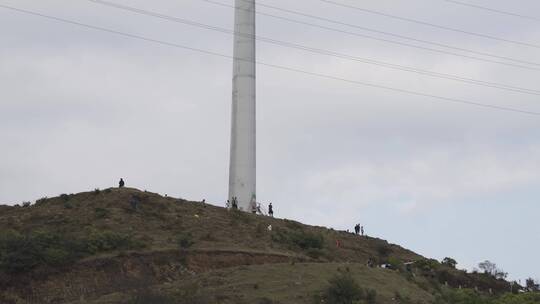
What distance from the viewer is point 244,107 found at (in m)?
108

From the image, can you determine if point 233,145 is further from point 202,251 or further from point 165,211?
point 202,251

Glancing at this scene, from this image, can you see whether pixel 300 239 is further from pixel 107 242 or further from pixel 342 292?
pixel 342 292

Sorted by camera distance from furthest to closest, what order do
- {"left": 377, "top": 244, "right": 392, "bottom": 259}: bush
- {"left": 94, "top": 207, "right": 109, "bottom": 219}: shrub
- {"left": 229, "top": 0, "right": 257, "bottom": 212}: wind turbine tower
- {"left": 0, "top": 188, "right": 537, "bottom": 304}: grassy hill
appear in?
{"left": 229, "top": 0, "right": 257, "bottom": 212}: wind turbine tower
{"left": 377, "top": 244, "right": 392, "bottom": 259}: bush
{"left": 94, "top": 207, "right": 109, "bottom": 219}: shrub
{"left": 0, "top": 188, "right": 537, "bottom": 304}: grassy hill

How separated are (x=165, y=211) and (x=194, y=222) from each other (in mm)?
4154

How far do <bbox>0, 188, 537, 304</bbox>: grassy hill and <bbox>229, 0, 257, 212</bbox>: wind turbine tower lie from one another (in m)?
5.64

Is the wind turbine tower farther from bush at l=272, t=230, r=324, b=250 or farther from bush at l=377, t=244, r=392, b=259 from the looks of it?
bush at l=377, t=244, r=392, b=259

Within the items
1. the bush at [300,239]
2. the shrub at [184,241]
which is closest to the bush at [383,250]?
the bush at [300,239]

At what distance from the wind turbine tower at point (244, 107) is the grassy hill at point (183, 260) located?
5.64m

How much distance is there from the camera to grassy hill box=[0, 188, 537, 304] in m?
74.7

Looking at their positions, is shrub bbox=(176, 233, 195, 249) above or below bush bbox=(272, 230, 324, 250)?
below

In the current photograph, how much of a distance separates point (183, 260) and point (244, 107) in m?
27.7

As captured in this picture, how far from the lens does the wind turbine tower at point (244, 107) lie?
108 m

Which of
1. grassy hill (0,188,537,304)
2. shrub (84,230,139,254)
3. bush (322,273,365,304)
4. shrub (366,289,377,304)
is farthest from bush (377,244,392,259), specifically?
bush (322,273,365,304)

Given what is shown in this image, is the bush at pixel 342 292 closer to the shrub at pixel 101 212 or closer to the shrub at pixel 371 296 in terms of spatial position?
the shrub at pixel 371 296
